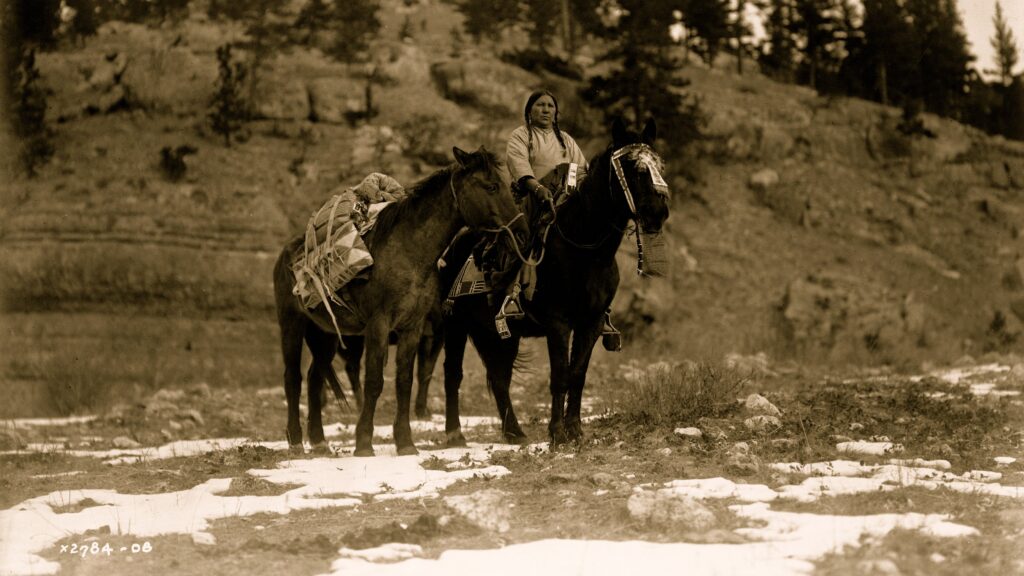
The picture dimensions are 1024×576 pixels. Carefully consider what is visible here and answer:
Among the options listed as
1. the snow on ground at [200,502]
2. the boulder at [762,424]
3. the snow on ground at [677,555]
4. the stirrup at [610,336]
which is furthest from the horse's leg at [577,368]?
the snow on ground at [677,555]

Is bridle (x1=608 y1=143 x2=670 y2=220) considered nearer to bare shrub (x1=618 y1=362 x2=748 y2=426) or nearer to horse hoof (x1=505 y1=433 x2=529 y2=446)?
bare shrub (x1=618 y1=362 x2=748 y2=426)

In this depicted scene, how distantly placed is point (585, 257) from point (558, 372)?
101 centimetres

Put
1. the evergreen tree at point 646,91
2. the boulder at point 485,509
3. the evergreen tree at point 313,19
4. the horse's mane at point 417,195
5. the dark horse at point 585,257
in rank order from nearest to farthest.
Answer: the boulder at point 485,509 < the dark horse at point 585,257 < the horse's mane at point 417,195 < the evergreen tree at point 313,19 < the evergreen tree at point 646,91

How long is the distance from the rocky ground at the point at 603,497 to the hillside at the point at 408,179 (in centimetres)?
1172

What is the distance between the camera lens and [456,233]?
31.8 feet

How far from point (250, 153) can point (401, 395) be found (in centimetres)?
1910

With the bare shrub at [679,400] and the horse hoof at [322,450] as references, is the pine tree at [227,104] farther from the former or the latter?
the bare shrub at [679,400]

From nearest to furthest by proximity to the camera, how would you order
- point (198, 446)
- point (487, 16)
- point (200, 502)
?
1. point (200, 502)
2. point (198, 446)
3. point (487, 16)

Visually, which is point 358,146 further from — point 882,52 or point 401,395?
point 882,52

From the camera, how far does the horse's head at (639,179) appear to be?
28.1ft

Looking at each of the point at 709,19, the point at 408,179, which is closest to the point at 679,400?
the point at 408,179

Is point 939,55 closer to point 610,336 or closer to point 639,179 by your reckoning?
point 610,336

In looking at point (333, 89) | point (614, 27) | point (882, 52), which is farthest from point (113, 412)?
point (882, 52)

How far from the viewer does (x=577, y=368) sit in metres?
9.63
